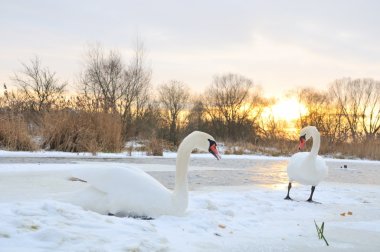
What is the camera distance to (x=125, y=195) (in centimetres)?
397

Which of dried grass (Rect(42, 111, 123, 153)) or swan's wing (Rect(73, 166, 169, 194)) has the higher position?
dried grass (Rect(42, 111, 123, 153))

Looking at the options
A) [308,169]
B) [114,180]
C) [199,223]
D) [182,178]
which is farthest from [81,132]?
[199,223]

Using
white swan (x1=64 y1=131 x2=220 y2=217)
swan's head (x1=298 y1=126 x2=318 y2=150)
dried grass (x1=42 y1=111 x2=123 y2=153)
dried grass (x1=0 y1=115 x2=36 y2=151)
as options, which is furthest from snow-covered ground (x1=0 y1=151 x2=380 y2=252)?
dried grass (x1=42 y1=111 x2=123 y2=153)

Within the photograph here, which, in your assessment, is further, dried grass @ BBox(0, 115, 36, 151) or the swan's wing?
dried grass @ BBox(0, 115, 36, 151)

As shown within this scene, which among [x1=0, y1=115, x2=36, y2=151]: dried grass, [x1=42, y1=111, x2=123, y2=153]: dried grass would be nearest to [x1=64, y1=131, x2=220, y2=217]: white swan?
[x1=42, y1=111, x2=123, y2=153]: dried grass

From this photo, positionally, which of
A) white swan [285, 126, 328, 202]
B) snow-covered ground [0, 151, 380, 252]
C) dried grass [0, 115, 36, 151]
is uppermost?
dried grass [0, 115, 36, 151]

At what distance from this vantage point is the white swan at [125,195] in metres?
3.94

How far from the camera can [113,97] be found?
34875 mm

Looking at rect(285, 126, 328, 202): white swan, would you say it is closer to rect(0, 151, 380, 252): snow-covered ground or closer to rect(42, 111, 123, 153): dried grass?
rect(0, 151, 380, 252): snow-covered ground

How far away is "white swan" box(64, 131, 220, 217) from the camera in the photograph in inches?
155

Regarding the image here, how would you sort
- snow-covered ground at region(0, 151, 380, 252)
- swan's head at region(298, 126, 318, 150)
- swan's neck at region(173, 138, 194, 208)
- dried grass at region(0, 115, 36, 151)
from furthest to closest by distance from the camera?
dried grass at region(0, 115, 36, 151)
swan's head at region(298, 126, 318, 150)
swan's neck at region(173, 138, 194, 208)
snow-covered ground at region(0, 151, 380, 252)

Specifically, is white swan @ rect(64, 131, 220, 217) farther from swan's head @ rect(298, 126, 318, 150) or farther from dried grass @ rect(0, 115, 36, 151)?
dried grass @ rect(0, 115, 36, 151)

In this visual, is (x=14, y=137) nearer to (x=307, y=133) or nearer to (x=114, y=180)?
(x=307, y=133)

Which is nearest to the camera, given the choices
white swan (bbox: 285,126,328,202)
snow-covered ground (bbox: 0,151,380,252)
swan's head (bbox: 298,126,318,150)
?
snow-covered ground (bbox: 0,151,380,252)
